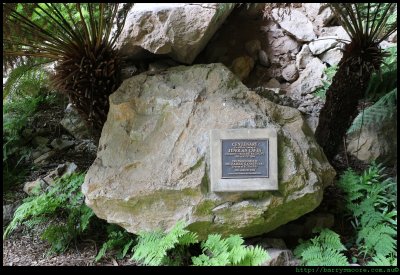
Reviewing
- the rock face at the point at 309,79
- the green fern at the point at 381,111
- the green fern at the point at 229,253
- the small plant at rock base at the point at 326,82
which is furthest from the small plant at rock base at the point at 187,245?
the rock face at the point at 309,79

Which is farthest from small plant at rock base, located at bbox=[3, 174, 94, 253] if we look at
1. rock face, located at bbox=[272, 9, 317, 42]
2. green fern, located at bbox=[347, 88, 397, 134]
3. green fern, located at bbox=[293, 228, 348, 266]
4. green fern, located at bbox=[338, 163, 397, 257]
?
rock face, located at bbox=[272, 9, 317, 42]

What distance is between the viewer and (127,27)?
411 cm

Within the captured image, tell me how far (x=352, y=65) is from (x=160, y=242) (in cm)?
234

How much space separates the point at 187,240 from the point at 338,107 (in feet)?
6.52

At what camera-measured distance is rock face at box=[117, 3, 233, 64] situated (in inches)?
159

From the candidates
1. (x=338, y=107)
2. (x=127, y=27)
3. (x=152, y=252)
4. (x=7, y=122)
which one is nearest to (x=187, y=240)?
(x=152, y=252)

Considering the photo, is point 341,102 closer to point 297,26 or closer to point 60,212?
point 297,26

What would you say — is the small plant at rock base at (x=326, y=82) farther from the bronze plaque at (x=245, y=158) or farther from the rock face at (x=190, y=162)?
the bronze plaque at (x=245, y=158)

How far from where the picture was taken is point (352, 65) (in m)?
3.63

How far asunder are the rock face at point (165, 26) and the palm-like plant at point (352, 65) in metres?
1.24

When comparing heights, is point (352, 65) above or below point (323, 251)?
above

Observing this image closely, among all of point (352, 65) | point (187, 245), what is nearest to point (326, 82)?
point (352, 65)

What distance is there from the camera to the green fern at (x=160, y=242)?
2.88m

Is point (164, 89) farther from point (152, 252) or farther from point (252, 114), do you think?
point (152, 252)
